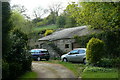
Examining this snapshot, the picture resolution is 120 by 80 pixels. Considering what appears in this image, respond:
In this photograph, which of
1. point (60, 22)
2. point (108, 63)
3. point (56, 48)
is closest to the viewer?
point (108, 63)

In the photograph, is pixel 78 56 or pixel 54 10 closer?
pixel 78 56

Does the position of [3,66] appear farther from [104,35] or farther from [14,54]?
[104,35]

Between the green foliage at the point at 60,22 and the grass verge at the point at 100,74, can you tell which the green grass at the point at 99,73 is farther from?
the green foliage at the point at 60,22

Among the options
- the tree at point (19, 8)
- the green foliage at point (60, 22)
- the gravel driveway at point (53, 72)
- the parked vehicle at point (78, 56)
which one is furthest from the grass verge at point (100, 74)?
the green foliage at point (60, 22)

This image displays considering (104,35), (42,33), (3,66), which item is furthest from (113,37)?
(42,33)

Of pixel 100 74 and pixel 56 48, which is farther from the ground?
pixel 56 48

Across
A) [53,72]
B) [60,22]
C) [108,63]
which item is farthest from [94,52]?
[60,22]

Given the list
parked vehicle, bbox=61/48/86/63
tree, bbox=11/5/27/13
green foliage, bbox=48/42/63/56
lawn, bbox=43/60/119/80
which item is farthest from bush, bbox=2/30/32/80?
tree, bbox=11/5/27/13

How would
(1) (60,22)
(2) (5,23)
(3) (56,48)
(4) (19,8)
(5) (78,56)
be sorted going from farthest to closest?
(1) (60,22) < (4) (19,8) < (3) (56,48) < (5) (78,56) < (2) (5,23)

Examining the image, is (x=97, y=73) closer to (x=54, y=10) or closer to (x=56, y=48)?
(x=56, y=48)

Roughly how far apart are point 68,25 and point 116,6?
27.5m

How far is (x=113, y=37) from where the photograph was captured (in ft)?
55.5

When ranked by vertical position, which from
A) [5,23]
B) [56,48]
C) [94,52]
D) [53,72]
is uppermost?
[5,23]

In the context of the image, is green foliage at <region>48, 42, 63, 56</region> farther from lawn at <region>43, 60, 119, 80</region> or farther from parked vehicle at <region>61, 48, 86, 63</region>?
lawn at <region>43, 60, 119, 80</region>
